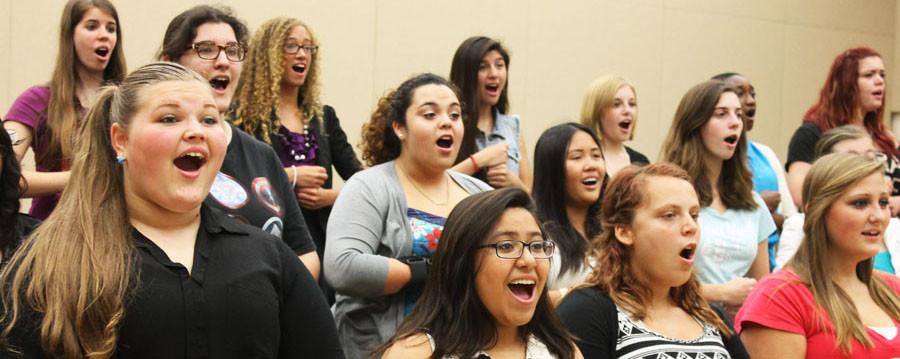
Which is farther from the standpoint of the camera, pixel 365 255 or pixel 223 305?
pixel 365 255

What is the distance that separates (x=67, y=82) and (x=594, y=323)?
196 centimetres

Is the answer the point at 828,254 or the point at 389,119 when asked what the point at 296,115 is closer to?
the point at 389,119

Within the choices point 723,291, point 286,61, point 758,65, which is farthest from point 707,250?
point 758,65

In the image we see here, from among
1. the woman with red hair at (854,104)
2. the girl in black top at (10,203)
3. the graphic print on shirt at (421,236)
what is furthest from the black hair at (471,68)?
the girl in black top at (10,203)

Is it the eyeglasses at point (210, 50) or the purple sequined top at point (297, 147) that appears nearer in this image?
the eyeglasses at point (210, 50)

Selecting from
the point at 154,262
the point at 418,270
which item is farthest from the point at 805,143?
the point at 154,262

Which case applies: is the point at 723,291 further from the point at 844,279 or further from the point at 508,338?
the point at 508,338

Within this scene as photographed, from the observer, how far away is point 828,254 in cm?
381

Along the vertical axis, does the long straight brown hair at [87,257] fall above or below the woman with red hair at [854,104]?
below

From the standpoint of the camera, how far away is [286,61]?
182 inches

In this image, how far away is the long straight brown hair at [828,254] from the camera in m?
3.65

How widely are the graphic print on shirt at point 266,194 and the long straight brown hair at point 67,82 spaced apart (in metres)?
0.77

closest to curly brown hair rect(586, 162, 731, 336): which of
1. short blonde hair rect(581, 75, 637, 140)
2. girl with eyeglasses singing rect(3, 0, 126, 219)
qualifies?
girl with eyeglasses singing rect(3, 0, 126, 219)

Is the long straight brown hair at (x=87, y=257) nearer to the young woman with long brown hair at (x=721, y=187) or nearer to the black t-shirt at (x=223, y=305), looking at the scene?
the black t-shirt at (x=223, y=305)
